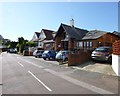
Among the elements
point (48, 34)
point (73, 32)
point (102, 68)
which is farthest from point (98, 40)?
point (48, 34)

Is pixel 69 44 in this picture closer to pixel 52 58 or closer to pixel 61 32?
pixel 61 32

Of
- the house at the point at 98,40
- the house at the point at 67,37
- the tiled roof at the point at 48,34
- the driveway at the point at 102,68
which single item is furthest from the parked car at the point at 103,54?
the tiled roof at the point at 48,34

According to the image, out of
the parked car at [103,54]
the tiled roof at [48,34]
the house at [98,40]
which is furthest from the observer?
the tiled roof at [48,34]

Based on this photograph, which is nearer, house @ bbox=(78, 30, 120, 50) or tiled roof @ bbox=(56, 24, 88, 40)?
house @ bbox=(78, 30, 120, 50)

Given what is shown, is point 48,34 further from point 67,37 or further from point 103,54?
point 103,54

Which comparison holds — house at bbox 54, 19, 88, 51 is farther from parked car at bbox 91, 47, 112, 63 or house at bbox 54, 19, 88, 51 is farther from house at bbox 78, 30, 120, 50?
parked car at bbox 91, 47, 112, 63

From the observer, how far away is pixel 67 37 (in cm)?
4150

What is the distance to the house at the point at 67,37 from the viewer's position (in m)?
39.8

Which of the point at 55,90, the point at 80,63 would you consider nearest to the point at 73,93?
the point at 55,90

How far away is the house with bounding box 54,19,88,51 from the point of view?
39812mm

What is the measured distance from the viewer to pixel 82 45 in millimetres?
38656

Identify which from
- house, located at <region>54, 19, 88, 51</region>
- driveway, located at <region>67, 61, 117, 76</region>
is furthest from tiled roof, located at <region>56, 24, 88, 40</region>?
driveway, located at <region>67, 61, 117, 76</region>

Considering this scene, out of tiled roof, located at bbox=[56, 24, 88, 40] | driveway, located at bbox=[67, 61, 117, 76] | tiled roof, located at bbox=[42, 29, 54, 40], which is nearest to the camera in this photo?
driveway, located at bbox=[67, 61, 117, 76]

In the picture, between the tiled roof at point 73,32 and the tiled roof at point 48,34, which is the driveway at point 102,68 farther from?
the tiled roof at point 48,34
